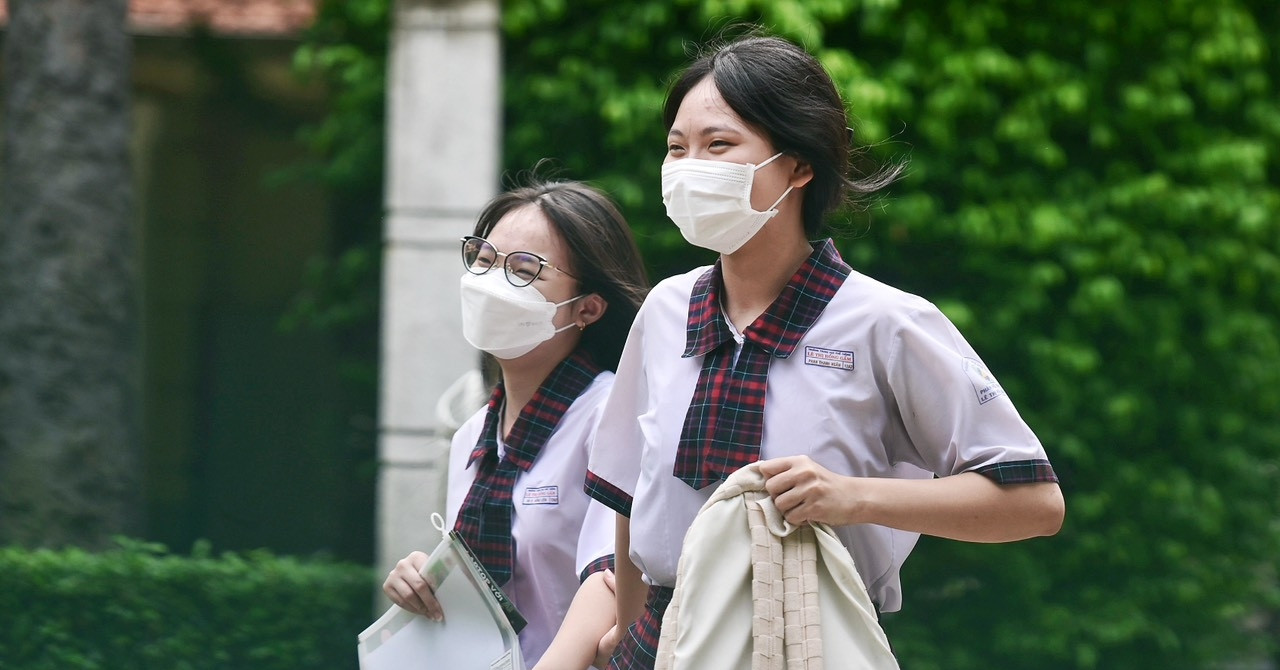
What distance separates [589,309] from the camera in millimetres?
2719

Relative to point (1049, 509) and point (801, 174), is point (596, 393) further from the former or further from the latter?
point (1049, 509)

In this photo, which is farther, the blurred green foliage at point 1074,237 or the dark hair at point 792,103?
the blurred green foliage at point 1074,237

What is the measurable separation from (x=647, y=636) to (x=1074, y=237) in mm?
3887

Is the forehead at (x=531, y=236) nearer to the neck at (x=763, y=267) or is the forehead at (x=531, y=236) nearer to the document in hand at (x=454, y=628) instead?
the document in hand at (x=454, y=628)

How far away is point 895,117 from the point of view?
543 centimetres

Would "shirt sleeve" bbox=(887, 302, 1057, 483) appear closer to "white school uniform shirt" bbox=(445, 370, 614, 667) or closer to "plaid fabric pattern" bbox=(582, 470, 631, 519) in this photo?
"plaid fabric pattern" bbox=(582, 470, 631, 519)

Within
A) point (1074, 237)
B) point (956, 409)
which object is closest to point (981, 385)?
point (956, 409)

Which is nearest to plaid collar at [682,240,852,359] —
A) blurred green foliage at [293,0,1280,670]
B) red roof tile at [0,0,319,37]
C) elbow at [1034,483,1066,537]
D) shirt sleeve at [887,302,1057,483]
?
shirt sleeve at [887,302,1057,483]

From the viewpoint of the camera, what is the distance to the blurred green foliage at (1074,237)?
5434mm

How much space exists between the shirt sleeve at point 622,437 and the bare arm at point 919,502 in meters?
0.43

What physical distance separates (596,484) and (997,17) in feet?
12.7

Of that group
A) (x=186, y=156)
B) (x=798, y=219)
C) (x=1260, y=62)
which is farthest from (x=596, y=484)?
(x=186, y=156)

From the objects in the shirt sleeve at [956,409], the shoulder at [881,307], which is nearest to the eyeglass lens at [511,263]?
the shoulder at [881,307]

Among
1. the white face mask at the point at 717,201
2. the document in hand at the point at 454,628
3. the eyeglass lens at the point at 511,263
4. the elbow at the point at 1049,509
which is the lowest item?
the document in hand at the point at 454,628
